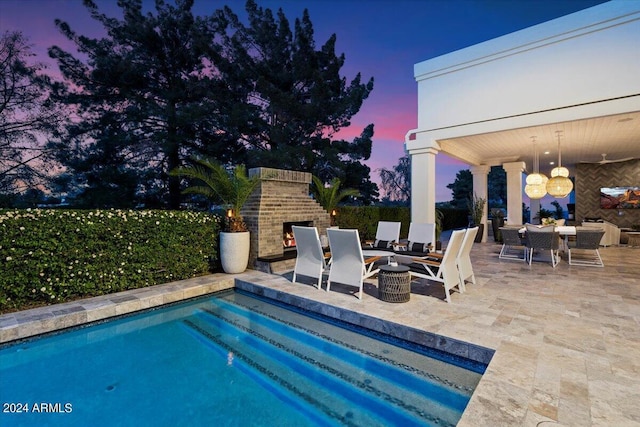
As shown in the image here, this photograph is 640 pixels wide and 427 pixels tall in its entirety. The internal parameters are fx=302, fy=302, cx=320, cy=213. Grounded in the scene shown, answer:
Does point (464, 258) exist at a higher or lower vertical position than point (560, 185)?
lower

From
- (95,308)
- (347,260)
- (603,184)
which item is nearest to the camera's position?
(95,308)

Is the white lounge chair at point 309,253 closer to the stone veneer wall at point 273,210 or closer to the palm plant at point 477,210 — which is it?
the stone veneer wall at point 273,210

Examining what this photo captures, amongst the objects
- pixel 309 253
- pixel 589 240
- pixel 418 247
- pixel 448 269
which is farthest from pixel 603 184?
pixel 309 253

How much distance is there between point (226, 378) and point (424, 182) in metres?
7.44

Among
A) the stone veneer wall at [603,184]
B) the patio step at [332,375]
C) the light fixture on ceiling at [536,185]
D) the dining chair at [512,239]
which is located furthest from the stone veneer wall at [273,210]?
the stone veneer wall at [603,184]

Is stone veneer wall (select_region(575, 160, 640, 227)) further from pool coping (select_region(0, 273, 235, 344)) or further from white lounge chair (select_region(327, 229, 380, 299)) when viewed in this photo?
pool coping (select_region(0, 273, 235, 344))

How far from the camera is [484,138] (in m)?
8.46

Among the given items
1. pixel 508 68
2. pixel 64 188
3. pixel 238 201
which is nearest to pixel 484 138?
pixel 508 68

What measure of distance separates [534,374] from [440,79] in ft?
25.7

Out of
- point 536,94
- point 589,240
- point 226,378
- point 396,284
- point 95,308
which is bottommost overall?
point 226,378

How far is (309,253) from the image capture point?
560cm

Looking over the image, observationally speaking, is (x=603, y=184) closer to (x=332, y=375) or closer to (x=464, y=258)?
(x=464, y=258)

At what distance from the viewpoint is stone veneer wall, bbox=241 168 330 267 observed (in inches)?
284

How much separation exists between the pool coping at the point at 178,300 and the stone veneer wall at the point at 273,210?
1151 mm
